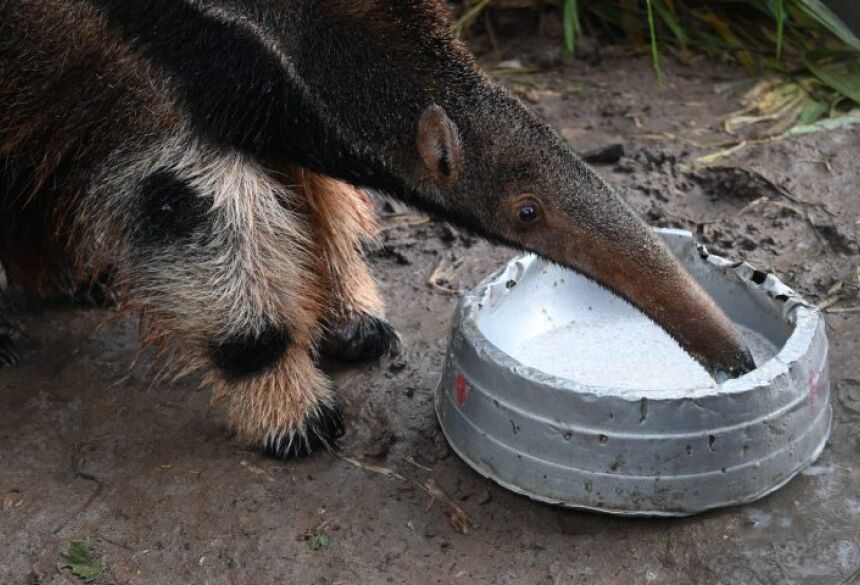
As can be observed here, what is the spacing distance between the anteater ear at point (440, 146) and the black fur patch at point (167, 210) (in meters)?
0.72

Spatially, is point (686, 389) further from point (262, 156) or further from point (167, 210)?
point (167, 210)

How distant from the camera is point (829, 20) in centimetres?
634

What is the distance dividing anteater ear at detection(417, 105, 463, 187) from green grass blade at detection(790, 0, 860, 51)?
3.32 meters

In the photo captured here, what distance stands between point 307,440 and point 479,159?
1194mm

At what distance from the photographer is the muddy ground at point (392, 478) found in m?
3.71

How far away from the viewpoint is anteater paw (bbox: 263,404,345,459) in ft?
14.0

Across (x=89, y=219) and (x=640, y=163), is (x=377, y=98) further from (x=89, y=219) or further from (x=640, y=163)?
(x=640, y=163)

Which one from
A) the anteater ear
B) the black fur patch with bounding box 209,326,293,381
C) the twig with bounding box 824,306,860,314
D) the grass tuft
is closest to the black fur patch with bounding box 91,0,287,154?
the anteater ear

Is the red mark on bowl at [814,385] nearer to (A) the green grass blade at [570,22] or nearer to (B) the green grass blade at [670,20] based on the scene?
(A) the green grass blade at [570,22]

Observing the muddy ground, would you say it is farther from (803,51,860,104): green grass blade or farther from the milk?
(803,51,860,104): green grass blade

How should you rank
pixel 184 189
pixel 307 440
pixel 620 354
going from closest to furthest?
pixel 184 189
pixel 307 440
pixel 620 354

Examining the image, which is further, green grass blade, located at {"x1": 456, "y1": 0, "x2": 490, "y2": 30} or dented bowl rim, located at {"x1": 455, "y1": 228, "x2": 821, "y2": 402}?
green grass blade, located at {"x1": 456, "y1": 0, "x2": 490, "y2": 30}

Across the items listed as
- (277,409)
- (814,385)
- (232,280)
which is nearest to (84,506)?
(277,409)

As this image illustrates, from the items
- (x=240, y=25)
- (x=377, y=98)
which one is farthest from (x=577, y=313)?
(x=240, y=25)
